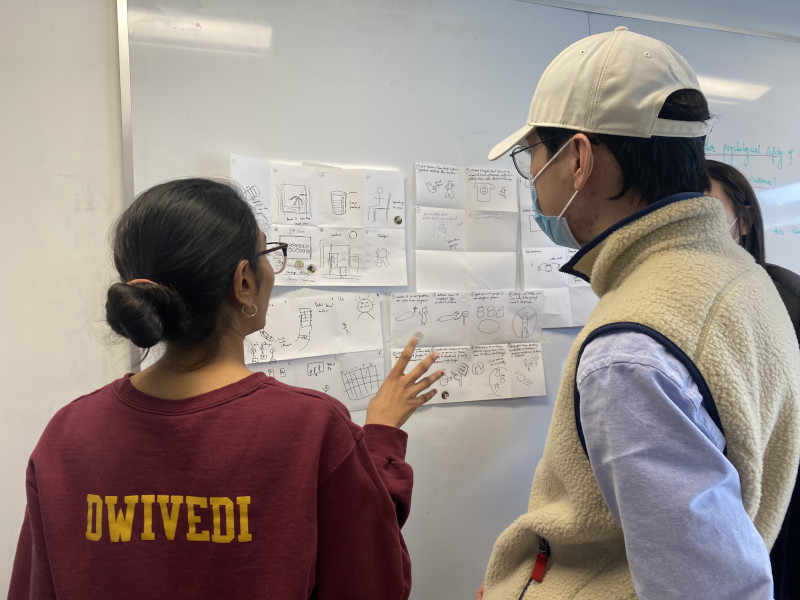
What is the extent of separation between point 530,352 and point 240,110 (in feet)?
3.48

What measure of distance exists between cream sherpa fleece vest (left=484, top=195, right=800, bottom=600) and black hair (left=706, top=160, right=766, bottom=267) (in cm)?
77

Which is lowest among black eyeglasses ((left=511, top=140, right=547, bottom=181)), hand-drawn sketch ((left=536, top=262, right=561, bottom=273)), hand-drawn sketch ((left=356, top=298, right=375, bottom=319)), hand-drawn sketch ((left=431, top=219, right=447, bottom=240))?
hand-drawn sketch ((left=356, top=298, right=375, bottom=319))

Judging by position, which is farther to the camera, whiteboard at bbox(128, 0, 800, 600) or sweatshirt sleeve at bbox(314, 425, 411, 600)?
whiteboard at bbox(128, 0, 800, 600)

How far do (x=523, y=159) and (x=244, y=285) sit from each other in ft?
1.77

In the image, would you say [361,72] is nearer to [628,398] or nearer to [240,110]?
[240,110]

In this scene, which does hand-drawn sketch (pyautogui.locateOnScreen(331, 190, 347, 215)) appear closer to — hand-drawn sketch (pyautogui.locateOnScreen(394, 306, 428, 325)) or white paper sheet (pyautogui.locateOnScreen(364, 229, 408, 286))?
white paper sheet (pyautogui.locateOnScreen(364, 229, 408, 286))

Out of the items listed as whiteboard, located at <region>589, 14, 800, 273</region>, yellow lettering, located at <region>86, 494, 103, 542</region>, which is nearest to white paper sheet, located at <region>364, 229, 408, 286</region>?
yellow lettering, located at <region>86, 494, 103, 542</region>

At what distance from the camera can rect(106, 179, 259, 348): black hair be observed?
2.12ft

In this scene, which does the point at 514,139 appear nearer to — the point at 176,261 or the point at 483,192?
the point at 176,261

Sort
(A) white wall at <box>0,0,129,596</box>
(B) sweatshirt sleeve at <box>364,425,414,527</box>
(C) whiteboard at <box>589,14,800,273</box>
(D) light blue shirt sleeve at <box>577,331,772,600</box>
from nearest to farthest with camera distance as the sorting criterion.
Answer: (D) light blue shirt sleeve at <box>577,331,772,600</box>, (B) sweatshirt sleeve at <box>364,425,414,527</box>, (A) white wall at <box>0,0,129,596</box>, (C) whiteboard at <box>589,14,800,273</box>

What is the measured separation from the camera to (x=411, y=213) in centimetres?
148

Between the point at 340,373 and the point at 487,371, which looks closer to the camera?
the point at 340,373

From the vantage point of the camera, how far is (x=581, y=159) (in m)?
0.74

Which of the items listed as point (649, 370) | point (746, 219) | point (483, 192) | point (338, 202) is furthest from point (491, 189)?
point (649, 370)
